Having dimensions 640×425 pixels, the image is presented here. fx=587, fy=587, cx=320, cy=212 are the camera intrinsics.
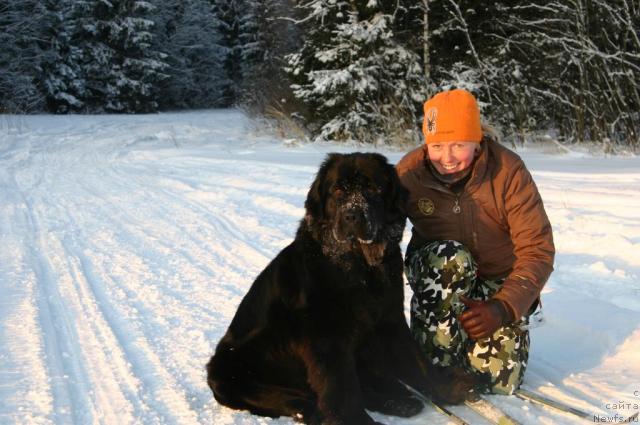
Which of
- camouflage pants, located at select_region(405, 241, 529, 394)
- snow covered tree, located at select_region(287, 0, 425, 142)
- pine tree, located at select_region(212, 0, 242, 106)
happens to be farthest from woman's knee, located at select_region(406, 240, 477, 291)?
pine tree, located at select_region(212, 0, 242, 106)

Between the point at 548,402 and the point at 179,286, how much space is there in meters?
2.73

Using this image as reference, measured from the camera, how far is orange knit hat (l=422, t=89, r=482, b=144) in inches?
110

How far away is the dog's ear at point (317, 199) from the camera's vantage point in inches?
105

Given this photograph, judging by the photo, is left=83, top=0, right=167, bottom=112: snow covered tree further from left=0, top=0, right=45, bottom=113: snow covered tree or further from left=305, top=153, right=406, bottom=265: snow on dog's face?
left=305, top=153, right=406, bottom=265: snow on dog's face

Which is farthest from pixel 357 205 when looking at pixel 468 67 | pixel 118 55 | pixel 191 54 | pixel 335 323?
pixel 191 54

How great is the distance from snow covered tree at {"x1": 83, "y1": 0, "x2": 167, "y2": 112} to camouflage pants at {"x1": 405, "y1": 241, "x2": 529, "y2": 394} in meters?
31.0

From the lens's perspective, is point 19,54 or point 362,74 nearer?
point 362,74

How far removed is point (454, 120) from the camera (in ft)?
9.14

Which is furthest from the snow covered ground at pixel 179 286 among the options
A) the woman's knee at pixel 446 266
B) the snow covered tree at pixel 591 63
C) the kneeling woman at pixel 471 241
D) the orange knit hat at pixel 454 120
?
the snow covered tree at pixel 591 63

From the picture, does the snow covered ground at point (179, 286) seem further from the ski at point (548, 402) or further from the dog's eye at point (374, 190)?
the dog's eye at point (374, 190)

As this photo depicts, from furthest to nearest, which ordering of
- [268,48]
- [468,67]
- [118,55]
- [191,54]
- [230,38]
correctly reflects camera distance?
[230,38]
[191,54]
[268,48]
[118,55]
[468,67]

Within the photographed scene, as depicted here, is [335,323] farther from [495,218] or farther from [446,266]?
[495,218]

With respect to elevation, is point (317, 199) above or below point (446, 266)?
above

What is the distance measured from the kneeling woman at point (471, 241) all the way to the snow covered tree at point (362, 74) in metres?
9.04
